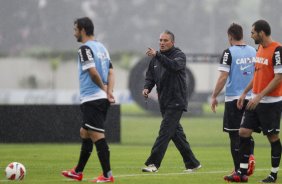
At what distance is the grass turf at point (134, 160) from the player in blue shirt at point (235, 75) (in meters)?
0.72

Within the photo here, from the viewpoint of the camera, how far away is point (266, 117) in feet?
39.0

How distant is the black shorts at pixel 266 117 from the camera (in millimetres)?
11883

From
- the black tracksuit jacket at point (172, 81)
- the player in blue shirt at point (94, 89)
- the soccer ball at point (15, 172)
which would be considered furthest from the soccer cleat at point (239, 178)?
the soccer ball at point (15, 172)

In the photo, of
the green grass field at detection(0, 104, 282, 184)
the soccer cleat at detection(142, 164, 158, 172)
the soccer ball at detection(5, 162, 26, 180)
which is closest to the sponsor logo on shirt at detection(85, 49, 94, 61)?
the green grass field at detection(0, 104, 282, 184)

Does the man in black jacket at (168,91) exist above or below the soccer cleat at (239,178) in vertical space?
above

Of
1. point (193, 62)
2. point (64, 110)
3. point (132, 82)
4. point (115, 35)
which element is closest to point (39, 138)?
point (64, 110)

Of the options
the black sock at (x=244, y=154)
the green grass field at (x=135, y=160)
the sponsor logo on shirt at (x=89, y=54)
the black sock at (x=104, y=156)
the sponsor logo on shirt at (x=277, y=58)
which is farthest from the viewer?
the green grass field at (x=135, y=160)

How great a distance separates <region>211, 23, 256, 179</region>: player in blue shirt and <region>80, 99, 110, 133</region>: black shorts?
1.89 meters

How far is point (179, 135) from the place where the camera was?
13.9 m

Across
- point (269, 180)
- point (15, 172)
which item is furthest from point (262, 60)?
point (15, 172)

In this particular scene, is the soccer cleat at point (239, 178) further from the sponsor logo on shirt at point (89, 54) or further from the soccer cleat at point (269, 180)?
the sponsor logo on shirt at point (89, 54)

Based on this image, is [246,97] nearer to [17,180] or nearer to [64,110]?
[17,180]

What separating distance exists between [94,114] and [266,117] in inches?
93.6

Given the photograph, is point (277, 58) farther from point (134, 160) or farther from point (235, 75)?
point (134, 160)
